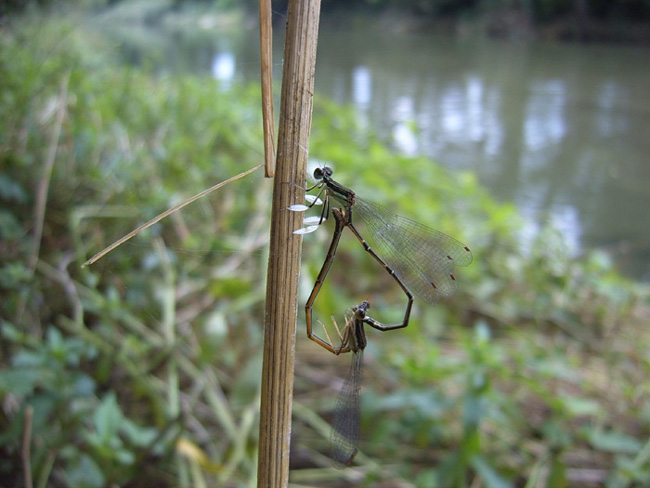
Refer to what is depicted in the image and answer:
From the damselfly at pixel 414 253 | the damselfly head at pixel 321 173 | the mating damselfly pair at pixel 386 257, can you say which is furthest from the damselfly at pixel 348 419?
the damselfly head at pixel 321 173

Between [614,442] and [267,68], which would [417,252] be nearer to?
[267,68]

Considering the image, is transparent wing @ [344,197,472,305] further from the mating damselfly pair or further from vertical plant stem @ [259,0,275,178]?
vertical plant stem @ [259,0,275,178]

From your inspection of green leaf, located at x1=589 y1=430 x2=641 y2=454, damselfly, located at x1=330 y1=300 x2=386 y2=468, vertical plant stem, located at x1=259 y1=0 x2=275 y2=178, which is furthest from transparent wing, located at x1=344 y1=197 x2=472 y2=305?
green leaf, located at x1=589 y1=430 x2=641 y2=454

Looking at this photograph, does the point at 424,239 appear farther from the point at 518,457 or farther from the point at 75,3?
the point at 75,3

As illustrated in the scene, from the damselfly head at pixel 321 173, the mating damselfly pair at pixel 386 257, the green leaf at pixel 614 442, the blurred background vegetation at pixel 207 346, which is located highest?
the damselfly head at pixel 321 173

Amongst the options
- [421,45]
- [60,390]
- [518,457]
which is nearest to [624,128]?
[518,457]

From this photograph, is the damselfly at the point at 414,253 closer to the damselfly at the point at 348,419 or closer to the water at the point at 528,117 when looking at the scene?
the damselfly at the point at 348,419
